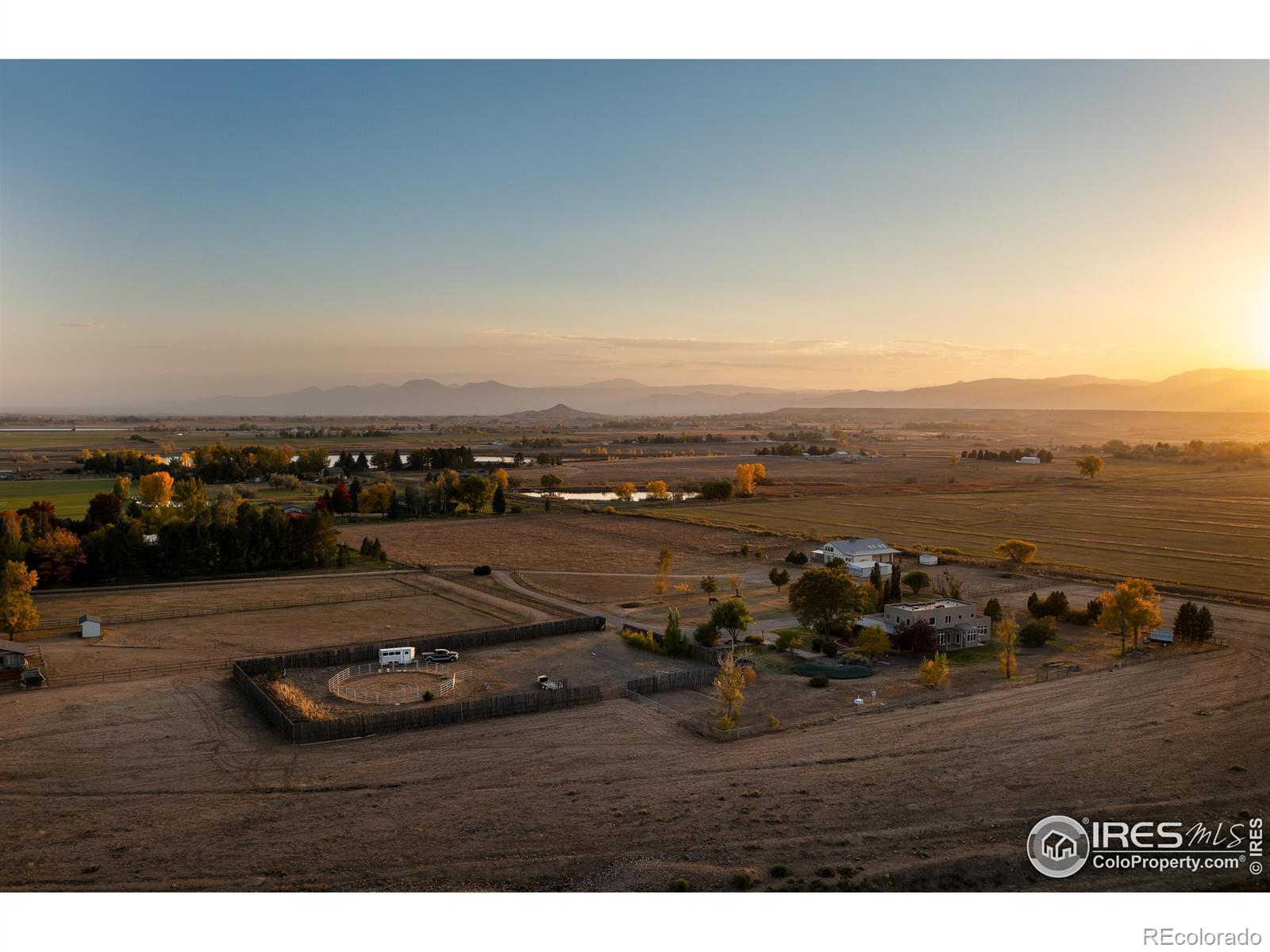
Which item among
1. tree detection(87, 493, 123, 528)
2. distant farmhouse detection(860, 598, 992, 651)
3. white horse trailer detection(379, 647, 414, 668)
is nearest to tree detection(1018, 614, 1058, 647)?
distant farmhouse detection(860, 598, 992, 651)

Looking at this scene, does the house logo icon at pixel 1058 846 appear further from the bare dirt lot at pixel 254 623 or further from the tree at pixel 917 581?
the tree at pixel 917 581

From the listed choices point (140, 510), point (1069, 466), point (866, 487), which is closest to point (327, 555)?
point (140, 510)

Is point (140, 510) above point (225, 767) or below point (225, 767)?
above

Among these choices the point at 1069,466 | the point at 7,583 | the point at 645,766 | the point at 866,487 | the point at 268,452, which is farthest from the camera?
the point at 1069,466

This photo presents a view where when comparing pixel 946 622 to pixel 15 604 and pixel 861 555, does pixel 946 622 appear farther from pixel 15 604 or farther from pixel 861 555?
pixel 15 604

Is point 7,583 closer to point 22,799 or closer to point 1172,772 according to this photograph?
point 22,799

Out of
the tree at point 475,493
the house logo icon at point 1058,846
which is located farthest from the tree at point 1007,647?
the tree at point 475,493
